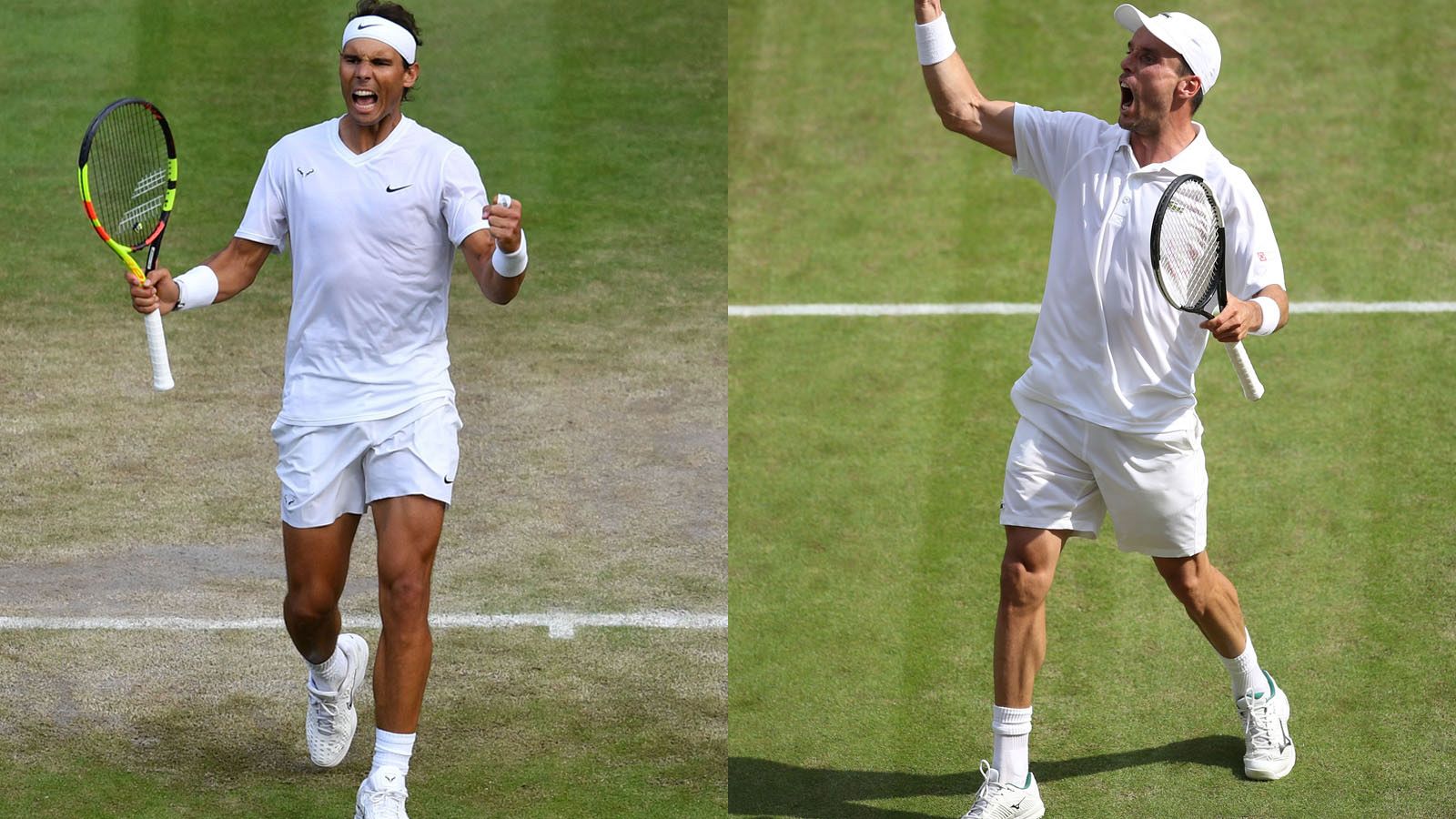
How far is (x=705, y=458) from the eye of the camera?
869 cm

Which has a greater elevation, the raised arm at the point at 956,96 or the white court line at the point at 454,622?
the raised arm at the point at 956,96

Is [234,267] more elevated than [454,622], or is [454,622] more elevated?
[234,267]

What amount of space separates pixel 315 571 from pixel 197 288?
977 mm

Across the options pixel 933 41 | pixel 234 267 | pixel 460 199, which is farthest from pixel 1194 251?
pixel 234 267

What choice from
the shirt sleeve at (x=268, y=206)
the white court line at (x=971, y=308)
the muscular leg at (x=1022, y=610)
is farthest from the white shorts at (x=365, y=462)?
the white court line at (x=971, y=308)

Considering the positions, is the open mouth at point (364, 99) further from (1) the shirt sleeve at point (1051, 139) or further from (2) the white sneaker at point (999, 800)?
(2) the white sneaker at point (999, 800)

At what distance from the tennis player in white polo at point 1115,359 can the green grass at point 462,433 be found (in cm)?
123

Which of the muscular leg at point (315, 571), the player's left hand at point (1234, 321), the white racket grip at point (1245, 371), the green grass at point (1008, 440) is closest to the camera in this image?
the player's left hand at point (1234, 321)

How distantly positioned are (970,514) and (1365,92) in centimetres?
514

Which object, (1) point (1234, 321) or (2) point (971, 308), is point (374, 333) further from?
(2) point (971, 308)

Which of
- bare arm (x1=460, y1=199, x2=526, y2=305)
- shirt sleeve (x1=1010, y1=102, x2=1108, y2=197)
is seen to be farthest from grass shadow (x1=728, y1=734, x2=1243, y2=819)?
shirt sleeve (x1=1010, y1=102, x2=1108, y2=197)

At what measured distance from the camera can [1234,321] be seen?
559 centimetres

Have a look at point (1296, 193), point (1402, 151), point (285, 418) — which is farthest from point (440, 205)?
point (1402, 151)

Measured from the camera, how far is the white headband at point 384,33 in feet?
19.9
